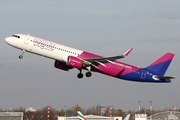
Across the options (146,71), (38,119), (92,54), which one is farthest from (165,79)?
(38,119)

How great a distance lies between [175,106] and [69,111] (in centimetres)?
7190

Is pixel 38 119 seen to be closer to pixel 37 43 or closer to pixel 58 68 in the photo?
pixel 58 68

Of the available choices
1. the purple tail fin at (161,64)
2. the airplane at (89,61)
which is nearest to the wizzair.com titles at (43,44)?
the airplane at (89,61)

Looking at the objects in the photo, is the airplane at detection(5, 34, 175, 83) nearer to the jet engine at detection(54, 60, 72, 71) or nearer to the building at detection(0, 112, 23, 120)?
the jet engine at detection(54, 60, 72, 71)

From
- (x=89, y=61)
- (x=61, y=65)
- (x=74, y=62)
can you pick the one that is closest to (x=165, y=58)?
(x=89, y=61)

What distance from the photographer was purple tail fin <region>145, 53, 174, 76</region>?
185 feet

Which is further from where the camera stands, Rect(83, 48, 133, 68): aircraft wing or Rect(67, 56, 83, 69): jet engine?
Rect(83, 48, 133, 68): aircraft wing

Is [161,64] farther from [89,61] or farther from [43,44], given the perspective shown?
[43,44]

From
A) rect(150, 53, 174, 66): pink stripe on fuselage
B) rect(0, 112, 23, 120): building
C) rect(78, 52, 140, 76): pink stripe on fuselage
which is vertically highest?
rect(150, 53, 174, 66): pink stripe on fuselage

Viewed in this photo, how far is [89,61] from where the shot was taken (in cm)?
4994

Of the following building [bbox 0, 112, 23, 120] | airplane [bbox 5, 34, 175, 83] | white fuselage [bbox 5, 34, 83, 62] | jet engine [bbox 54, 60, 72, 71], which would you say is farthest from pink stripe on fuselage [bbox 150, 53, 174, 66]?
building [bbox 0, 112, 23, 120]

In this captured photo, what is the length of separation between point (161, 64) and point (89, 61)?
15.1 metres

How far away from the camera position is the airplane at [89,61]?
157ft

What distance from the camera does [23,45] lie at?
4772 centimetres
